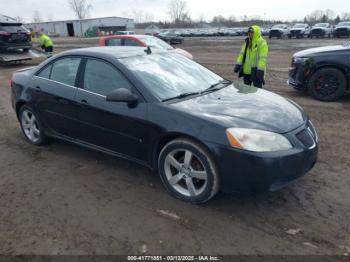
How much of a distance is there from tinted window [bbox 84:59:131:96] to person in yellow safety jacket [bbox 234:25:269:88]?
3.97m

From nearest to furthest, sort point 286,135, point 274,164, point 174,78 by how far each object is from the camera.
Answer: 1. point 274,164
2. point 286,135
3. point 174,78

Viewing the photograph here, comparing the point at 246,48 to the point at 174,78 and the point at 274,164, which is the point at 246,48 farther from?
the point at 274,164

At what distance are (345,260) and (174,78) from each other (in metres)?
2.61

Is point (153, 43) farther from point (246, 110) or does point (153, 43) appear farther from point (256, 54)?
point (246, 110)

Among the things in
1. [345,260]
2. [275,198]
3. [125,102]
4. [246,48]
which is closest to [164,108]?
[125,102]

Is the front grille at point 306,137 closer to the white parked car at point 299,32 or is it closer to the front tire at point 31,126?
the front tire at point 31,126

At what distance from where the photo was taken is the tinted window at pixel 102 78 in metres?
3.91

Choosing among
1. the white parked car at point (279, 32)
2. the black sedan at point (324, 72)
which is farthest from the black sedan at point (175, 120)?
the white parked car at point (279, 32)

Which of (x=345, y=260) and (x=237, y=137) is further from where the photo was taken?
(x=237, y=137)

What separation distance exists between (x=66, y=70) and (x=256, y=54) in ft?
13.9

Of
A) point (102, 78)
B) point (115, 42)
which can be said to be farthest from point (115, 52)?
point (115, 42)

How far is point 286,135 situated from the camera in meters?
3.25

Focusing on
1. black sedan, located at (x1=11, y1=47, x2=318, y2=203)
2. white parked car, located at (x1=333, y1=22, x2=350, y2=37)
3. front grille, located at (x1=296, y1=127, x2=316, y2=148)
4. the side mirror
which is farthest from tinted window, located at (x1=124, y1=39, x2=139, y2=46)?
white parked car, located at (x1=333, y1=22, x2=350, y2=37)

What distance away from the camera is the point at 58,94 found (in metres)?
4.47
